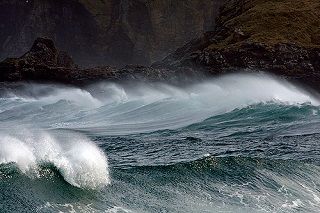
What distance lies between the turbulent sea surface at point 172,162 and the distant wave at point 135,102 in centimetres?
36

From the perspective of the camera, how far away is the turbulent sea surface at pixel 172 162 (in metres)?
13.8

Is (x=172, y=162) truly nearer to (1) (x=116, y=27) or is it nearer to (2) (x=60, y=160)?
(2) (x=60, y=160)

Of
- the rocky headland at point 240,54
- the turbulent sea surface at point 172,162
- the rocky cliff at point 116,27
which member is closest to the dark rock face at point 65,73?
the rocky headland at point 240,54

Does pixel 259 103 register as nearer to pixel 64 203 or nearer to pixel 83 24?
pixel 64 203

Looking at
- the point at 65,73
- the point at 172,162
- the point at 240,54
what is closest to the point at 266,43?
Result: the point at 240,54

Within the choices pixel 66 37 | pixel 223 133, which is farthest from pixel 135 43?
pixel 223 133

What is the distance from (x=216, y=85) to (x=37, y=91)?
964 inches

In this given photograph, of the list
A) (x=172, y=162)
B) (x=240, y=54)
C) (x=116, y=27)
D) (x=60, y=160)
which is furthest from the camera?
(x=116, y=27)

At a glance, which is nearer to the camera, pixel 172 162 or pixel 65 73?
pixel 172 162

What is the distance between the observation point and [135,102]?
1961 inches

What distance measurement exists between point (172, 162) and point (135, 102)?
31311mm

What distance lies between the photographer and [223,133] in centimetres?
2773

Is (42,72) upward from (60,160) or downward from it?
upward

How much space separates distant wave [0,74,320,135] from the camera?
120ft
